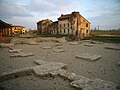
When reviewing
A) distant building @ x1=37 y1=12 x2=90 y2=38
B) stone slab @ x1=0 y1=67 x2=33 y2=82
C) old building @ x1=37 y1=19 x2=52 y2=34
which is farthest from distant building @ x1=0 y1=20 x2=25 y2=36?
distant building @ x1=37 y1=12 x2=90 y2=38

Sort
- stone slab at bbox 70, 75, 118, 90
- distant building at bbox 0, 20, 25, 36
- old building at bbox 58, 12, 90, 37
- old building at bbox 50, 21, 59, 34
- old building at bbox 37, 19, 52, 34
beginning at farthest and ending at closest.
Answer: old building at bbox 37, 19, 52, 34, old building at bbox 50, 21, 59, 34, old building at bbox 58, 12, 90, 37, distant building at bbox 0, 20, 25, 36, stone slab at bbox 70, 75, 118, 90

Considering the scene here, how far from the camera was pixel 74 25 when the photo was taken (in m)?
34.3

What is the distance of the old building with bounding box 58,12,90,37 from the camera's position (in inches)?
1332

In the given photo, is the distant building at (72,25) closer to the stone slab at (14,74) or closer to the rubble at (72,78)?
the rubble at (72,78)

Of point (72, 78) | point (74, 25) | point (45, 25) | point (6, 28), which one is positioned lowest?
point (72, 78)

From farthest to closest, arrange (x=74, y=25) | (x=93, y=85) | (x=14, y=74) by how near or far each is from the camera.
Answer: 1. (x=74, y=25)
2. (x=14, y=74)
3. (x=93, y=85)

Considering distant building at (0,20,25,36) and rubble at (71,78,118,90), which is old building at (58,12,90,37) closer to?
distant building at (0,20,25,36)

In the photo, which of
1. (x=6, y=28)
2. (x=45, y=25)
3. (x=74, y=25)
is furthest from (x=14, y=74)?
(x=45, y=25)

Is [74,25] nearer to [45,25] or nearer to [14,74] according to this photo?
[45,25]

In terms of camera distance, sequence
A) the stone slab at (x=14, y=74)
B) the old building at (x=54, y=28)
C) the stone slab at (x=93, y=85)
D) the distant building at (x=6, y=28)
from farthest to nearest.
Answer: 1. the old building at (x=54, y=28)
2. the distant building at (x=6, y=28)
3. the stone slab at (x=14, y=74)
4. the stone slab at (x=93, y=85)

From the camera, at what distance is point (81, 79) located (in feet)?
11.8

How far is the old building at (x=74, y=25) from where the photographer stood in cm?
3384

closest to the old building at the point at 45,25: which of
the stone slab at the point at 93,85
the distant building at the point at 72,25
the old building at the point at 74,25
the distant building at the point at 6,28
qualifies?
the distant building at the point at 72,25

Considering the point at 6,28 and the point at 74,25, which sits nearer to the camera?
the point at 6,28
